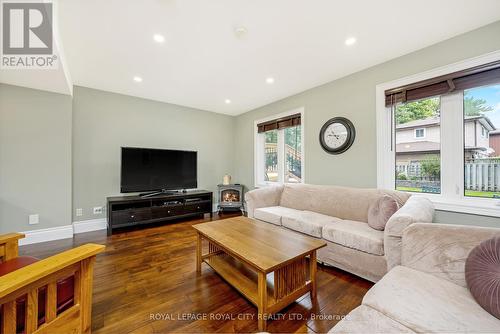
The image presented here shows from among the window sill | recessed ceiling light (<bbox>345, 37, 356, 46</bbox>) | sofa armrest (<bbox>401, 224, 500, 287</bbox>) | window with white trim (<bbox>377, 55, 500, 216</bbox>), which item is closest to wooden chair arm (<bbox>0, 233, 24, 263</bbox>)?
sofa armrest (<bbox>401, 224, 500, 287</bbox>)

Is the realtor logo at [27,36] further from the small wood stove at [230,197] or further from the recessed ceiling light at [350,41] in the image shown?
the small wood stove at [230,197]

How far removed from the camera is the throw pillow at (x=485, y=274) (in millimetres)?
957

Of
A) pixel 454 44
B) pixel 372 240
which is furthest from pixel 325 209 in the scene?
pixel 454 44

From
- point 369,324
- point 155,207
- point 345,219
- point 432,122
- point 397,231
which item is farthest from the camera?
point 155,207

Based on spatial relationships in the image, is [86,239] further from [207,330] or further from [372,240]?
[372,240]

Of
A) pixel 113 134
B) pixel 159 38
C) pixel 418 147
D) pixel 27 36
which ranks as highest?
pixel 159 38

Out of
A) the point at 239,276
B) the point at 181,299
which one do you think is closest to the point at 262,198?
the point at 239,276

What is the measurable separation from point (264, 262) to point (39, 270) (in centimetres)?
121

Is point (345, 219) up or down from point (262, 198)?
down

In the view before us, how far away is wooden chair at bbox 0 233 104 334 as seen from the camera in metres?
0.91

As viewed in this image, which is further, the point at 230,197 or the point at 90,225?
the point at 230,197

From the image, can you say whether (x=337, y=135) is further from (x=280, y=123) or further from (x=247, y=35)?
(x=247, y=35)

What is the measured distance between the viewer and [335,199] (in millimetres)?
2811

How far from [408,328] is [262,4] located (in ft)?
7.56
